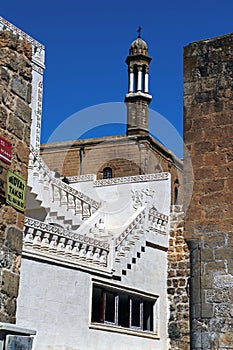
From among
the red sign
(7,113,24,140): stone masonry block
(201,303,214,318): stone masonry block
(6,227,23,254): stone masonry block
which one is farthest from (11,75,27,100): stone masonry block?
(201,303,214,318): stone masonry block

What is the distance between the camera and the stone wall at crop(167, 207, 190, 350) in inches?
726

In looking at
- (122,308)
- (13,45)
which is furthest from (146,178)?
(13,45)

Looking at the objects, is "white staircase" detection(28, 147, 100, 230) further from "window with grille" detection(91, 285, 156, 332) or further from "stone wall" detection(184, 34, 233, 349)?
"stone wall" detection(184, 34, 233, 349)

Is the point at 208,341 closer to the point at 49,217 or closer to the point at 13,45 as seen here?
the point at 13,45

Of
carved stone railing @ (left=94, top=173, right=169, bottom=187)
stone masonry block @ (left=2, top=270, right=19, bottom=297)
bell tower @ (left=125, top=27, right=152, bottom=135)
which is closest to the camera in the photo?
stone masonry block @ (left=2, top=270, right=19, bottom=297)

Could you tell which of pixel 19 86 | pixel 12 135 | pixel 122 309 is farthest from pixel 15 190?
pixel 122 309

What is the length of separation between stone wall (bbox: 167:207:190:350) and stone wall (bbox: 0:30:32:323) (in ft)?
44.3

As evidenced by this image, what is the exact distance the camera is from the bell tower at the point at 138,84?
37.5m

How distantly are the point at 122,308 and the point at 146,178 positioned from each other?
17.9ft

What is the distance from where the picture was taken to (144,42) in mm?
38750

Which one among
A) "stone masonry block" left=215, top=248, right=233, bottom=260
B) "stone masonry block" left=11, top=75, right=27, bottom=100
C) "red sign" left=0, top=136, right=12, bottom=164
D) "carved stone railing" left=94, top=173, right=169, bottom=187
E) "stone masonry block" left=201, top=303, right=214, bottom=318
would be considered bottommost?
"stone masonry block" left=201, top=303, right=214, bottom=318

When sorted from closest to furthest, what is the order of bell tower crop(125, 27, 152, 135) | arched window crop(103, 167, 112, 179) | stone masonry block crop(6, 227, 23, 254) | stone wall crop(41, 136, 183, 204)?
1. stone masonry block crop(6, 227, 23, 254)
2. stone wall crop(41, 136, 183, 204)
3. arched window crop(103, 167, 112, 179)
4. bell tower crop(125, 27, 152, 135)

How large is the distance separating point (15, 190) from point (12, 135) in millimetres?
484

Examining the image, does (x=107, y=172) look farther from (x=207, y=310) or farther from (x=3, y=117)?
(x=3, y=117)
